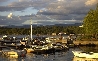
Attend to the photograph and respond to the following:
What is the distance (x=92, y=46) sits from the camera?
14362 cm

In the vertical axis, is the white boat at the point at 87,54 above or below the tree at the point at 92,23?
below

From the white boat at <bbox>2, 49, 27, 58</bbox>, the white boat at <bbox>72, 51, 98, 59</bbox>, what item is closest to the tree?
the white boat at <bbox>72, 51, 98, 59</bbox>

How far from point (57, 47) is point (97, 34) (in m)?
41.5

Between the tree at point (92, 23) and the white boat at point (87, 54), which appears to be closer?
the white boat at point (87, 54)

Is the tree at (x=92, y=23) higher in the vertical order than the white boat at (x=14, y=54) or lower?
higher

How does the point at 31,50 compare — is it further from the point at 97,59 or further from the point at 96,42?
the point at 96,42

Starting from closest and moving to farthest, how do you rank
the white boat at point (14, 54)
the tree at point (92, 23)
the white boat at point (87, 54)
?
the white boat at point (87, 54) → the white boat at point (14, 54) → the tree at point (92, 23)

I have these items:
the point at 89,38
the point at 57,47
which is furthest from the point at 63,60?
the point at 89,38

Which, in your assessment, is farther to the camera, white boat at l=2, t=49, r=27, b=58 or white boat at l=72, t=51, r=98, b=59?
white boat at l=2, t=49, r=27, b=58

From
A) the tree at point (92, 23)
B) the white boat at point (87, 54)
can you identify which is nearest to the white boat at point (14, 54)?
the white boat at point (87, 54)

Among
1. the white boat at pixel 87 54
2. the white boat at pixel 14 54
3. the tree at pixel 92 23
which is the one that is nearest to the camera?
the white boat at pixel 87 54

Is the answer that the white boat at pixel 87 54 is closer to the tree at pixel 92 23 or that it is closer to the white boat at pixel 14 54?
the white boat at pixel 14 54

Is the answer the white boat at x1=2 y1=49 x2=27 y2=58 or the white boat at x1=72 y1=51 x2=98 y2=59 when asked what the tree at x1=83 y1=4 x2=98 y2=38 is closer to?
the white boat at x1=72 y1=51 x2=98 y2=59

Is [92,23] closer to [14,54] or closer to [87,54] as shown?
[87,54]
